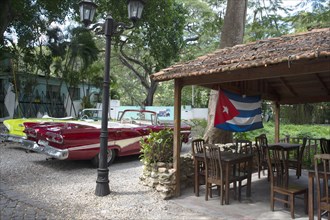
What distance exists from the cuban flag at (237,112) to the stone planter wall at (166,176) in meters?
1.06

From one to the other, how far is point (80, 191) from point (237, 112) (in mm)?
3572

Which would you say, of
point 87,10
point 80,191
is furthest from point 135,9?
point 80,191

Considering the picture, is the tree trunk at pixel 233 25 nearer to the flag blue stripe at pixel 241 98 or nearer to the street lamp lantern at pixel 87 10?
the flag blue stripe at pixel 241 98

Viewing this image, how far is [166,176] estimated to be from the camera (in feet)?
18.4

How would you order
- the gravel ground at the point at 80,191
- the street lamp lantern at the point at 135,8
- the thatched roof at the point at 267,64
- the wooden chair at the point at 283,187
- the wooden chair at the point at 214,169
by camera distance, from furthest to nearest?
the street lamp lantern at the point at 135,8
the wooden chair at the point at 214,169
the gravel ground at the point at 80,191
the wooden chair at the point at 283,187
the thatched roof at the point at 267,64

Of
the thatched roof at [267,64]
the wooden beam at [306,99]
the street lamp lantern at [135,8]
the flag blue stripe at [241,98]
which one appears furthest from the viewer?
the wooden beam at [306,99]

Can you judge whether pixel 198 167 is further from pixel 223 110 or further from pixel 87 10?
pixel 87 10

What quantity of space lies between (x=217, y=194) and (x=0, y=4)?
30.6 feet

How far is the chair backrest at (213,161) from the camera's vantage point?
5.15 metres

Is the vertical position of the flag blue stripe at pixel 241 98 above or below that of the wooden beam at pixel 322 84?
below

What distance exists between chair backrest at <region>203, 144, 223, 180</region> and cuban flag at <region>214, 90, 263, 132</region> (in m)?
0.84

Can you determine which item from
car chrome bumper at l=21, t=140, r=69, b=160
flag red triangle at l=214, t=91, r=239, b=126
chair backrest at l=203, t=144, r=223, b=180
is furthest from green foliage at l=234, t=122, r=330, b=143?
car chrome bumper at l=21, t=140, r=69, b=160

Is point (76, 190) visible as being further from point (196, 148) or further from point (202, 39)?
point (202, 39)

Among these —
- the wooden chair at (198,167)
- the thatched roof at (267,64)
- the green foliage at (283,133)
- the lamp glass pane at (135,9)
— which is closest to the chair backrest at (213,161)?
the wooden chair at (198,167)
